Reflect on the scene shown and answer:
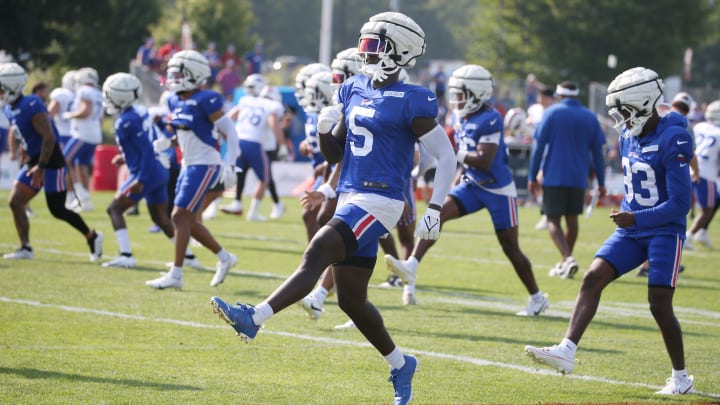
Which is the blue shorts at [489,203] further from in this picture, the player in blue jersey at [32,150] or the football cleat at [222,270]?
the player in blue jersey at [32,150]

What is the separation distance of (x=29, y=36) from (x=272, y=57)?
219 feet

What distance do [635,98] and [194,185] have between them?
15.4 feet

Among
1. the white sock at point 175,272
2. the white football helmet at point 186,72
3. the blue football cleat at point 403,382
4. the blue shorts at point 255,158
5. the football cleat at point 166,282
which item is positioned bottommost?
the blue shorts at point 255,158

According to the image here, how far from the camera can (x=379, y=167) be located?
628 cm

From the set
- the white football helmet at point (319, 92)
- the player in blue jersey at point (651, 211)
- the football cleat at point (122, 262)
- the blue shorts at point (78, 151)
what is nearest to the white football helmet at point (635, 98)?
the player in blue jersey at point (651, 211)

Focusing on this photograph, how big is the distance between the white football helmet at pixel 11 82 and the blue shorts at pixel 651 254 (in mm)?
7065

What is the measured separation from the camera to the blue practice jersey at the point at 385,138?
247 inches

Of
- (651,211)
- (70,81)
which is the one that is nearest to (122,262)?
(651,211)

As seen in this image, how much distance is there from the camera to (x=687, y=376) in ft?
23.2

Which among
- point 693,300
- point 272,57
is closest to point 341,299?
point 693,300

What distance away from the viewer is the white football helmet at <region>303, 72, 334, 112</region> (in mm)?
10664

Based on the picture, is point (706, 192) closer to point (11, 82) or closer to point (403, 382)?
point (11, 82)

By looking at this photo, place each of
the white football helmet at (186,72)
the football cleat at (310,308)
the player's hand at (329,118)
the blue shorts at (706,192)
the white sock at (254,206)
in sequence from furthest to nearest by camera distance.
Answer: the white sock at (254,206) → the blue shorts at (706,192) → the white football helmet at (186,72) → the football cleat at (310,308) → the player's hand at (329,118)

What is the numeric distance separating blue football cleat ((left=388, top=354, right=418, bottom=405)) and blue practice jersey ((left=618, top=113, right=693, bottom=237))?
1.69 metres
